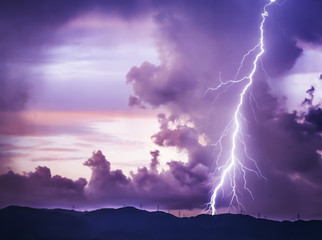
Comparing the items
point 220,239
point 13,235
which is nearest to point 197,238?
point 220,239

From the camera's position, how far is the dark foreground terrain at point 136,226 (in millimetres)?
131500

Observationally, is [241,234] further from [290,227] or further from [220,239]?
[290,227]

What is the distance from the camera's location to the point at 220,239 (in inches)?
5605

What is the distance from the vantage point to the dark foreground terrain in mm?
131500

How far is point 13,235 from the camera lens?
128 meters

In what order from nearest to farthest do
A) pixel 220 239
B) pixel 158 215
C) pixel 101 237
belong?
1. pixel 101 237
2. pixel 220 239
3. pixel 158 215

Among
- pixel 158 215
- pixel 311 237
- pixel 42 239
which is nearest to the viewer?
pixel 42 239

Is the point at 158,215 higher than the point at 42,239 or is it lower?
higher

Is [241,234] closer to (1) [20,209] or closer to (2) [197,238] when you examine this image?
(2) [197,238]

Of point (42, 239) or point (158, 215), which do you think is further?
point (158, 215)

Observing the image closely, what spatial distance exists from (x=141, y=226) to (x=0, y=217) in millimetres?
39945

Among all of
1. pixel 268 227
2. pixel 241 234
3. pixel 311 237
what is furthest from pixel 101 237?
pixel 311 237

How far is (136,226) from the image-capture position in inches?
6009

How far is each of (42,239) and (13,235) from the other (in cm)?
989
